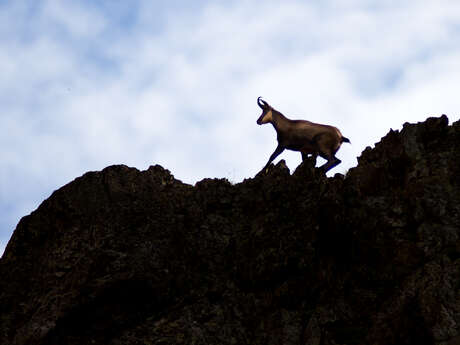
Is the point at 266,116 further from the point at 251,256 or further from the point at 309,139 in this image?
the point at 251,256

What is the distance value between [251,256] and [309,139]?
5.67 meters

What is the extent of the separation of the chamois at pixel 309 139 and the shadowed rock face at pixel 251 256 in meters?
3.84

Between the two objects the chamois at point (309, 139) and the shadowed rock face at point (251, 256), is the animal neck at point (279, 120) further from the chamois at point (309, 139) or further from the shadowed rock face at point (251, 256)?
the shadowed rock face at point (251, 256)

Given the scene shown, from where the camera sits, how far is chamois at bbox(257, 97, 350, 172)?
15.6 metres

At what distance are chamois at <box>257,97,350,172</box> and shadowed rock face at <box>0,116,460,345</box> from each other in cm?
384

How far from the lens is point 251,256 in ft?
35.4

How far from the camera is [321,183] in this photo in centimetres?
1129

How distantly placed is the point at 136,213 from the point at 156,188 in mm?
572

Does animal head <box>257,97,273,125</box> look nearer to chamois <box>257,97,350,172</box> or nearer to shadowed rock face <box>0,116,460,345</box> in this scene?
chamois <box>257,97,350,172</box>

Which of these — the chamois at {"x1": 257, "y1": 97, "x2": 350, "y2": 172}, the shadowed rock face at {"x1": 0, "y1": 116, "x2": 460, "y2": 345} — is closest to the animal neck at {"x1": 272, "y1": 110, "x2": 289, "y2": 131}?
the chamois at {"x1": 257, "y1": 97, "x2": 350, "y2": 172}

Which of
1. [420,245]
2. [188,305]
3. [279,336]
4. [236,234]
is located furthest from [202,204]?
[420,245]

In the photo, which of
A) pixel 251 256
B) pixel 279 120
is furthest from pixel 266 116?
pixel 251 256

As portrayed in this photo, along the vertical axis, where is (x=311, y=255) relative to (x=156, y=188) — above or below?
below

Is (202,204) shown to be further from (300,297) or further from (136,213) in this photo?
(300,297)
